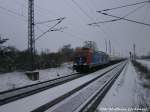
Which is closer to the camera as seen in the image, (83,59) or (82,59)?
(83,59)

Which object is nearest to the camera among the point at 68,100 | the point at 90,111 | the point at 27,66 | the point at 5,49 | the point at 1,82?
the point at 90,111

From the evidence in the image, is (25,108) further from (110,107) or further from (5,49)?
(5,49)

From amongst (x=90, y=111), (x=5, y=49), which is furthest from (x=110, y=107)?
(x=5, y=49)

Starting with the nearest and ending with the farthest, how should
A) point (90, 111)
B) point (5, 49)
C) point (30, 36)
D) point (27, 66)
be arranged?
1. point (90, 111)
2. point (30, 36)
3. point (27, 66)
4. point (5, 49)

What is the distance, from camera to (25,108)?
37.3 feet

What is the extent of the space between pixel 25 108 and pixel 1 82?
1271 centimetres

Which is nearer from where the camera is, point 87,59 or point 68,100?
point 68,100

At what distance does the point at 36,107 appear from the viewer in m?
11.6

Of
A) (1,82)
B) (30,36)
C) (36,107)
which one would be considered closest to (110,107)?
(36,107)

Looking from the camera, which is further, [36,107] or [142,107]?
[36,107]

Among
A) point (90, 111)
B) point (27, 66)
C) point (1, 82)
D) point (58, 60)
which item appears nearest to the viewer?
point (90, 111)

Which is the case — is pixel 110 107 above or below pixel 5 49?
below

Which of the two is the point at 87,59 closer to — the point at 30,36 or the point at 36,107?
the point at 30,36

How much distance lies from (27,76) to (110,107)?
18.1m
